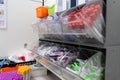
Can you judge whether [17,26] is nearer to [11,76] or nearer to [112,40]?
[11,76]

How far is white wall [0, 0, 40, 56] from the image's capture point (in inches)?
82.4

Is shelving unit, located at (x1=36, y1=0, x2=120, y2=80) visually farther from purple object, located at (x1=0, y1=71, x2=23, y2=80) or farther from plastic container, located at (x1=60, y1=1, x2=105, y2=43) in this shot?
purple object, located at (x1=0, y1=71, x2=23, y2=80)

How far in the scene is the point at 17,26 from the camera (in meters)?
2.15

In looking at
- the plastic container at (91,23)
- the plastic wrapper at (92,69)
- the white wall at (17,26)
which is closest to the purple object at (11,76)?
the white wall at (17,26)

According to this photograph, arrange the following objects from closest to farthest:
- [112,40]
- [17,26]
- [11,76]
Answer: [112,40] → [11,76] → [17,26]

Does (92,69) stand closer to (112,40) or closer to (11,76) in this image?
(112,40)

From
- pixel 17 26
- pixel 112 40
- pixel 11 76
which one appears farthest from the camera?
pixel 17 26

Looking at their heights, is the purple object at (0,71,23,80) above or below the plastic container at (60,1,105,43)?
below

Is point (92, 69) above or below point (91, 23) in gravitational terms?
below

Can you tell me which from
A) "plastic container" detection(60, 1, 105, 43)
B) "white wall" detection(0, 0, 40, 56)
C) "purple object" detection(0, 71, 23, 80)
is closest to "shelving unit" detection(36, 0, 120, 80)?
"plastic container" detection(60, 1, 105, 43)

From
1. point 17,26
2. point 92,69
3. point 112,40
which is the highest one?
point 17,26

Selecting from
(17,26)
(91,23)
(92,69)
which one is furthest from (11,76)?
(91,23)

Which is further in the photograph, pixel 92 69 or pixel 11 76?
pixel 11 76

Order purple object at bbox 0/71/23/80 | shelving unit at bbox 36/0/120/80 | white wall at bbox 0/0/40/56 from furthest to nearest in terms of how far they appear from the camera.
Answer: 1. white wall at bbox 0/0/40/56
2. purple object at bbox 0/71/23/80
3. shelving unit at bbox 36/0/120/80
